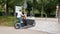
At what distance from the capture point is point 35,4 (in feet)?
174

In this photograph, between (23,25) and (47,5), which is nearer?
(23,25)

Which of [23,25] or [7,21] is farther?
[7,21]

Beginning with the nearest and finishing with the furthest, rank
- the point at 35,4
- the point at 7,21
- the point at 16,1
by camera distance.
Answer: the point at 7,21 → the point at 16,1 → the point at 35,4

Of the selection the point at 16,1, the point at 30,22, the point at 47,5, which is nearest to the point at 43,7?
the point at 47,5

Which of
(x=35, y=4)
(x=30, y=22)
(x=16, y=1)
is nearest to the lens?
(x=30, y=22)

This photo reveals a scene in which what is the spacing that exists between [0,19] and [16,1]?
3306 mm

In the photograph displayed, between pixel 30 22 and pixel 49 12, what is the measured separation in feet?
109

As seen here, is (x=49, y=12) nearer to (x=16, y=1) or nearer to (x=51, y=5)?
(x=51, y=5)

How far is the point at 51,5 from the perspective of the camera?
5403 cm

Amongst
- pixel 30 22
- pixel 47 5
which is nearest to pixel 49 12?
pixel 47 5

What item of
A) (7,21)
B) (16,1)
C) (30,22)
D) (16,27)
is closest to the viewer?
(16,27)

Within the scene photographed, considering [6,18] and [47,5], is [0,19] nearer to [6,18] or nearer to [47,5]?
[6,18]

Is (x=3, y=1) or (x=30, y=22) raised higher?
(x=3, y=1)

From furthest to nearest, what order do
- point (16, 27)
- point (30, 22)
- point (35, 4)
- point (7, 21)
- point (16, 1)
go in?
point (35, 4)
point (16, 1)
point (7, 21)
point (30, 22)
point (16, 27)
